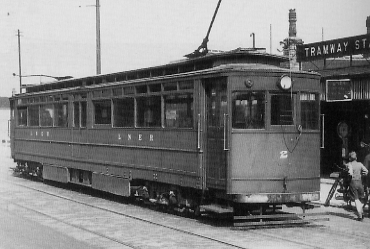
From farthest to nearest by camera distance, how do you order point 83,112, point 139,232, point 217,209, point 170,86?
point 83,112
point 170,86
point 217,209
point 139,232

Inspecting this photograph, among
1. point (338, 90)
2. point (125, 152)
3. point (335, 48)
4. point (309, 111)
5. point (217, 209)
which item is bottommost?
point (217, 209)

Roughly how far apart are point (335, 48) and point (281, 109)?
8.68m

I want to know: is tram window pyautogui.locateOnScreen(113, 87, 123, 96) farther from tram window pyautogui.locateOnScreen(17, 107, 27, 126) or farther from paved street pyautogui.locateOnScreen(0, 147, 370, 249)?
tram window pyautogui.locateOnScreen(17, 107, 27, 126)

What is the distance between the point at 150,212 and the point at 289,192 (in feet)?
12.0

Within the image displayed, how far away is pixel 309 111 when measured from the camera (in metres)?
11.9

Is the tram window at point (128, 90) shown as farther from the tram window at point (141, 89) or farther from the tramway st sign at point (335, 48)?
the tramway st sign at point (335, 48)

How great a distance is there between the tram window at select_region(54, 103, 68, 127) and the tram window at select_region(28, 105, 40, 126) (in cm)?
188

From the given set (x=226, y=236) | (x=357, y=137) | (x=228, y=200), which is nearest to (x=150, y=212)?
(x=228, y=200)

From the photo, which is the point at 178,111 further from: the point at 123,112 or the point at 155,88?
the point at 123,112

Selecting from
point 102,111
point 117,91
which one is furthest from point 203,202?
point 102,111

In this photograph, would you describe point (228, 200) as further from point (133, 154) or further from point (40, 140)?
point (40, 140)

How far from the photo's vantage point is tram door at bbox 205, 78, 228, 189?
11258mm

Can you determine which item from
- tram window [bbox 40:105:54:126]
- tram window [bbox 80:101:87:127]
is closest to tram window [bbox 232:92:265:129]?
tram window [bbox 80:101:87:127]

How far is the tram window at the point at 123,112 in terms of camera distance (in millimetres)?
14414
